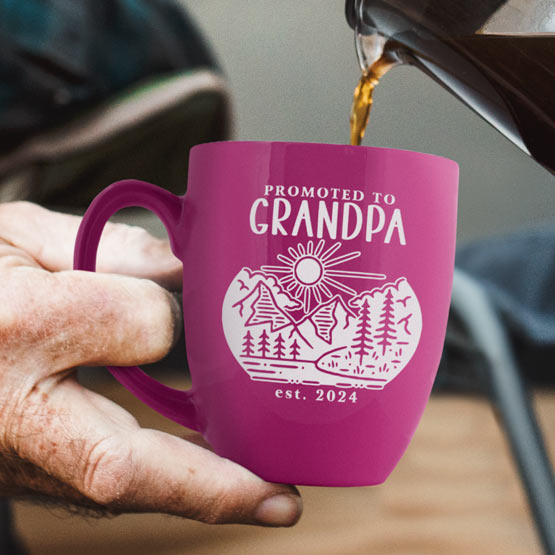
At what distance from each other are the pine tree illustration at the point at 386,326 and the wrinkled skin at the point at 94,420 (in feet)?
0.38

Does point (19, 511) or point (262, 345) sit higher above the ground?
point (262, 345)

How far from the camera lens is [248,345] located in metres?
0.42

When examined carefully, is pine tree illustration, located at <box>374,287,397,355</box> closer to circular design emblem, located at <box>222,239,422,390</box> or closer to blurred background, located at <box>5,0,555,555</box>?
circular design emblem, located at <box>222,239,422,390</box>

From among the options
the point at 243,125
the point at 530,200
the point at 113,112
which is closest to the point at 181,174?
the point at 113,112

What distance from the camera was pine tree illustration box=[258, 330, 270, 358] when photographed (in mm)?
415

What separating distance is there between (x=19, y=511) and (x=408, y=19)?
157 cm

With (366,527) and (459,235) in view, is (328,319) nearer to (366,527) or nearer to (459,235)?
(366,527)

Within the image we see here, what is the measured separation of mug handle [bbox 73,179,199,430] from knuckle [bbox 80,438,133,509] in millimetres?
40

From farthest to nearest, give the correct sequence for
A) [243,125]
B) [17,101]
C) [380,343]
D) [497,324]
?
[243,125], [497,324], [17,101], [380,343]

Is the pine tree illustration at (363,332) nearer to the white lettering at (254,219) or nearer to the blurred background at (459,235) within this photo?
the white lettering at (254,219)

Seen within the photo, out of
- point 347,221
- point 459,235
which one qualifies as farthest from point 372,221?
point 459,235

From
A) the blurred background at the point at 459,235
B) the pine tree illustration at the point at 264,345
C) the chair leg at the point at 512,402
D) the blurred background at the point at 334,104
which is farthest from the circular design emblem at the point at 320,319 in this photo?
the blurred background at the point at 334,104

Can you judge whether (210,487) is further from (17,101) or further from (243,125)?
(243,125)

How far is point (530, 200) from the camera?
310 centimetres
